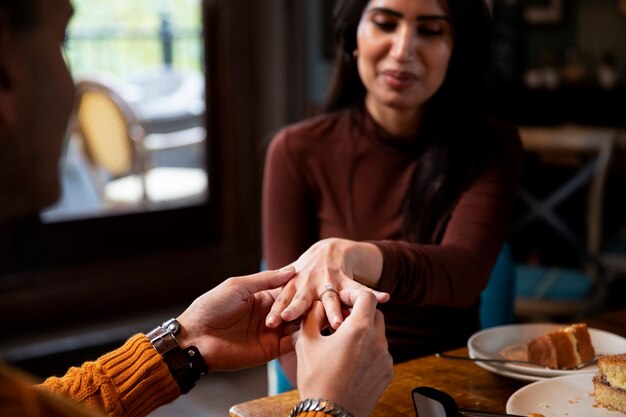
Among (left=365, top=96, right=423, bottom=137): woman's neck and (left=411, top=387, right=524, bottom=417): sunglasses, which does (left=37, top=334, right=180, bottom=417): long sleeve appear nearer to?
(left=411, top=387, right=524, bottom=417): sunglasses

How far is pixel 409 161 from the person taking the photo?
1963mm

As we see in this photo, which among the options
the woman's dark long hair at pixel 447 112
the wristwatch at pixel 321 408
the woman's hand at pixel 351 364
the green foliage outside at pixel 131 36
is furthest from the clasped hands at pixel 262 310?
the green foliage outside at pixel 131 36

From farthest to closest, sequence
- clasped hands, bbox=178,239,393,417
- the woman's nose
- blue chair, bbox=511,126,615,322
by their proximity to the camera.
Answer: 1. blue chair, bbox=511,126,615,322
2. the woman's nose
3. clasped hands, bbox=178,239,393,417

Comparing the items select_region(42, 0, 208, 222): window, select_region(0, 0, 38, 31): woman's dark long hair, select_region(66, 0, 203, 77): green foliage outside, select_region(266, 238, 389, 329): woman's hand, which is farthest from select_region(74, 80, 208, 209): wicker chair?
select_region(0, 0, 38, 31): woman's dark long hair

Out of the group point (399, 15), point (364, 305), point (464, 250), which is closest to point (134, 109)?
point (399, 15)

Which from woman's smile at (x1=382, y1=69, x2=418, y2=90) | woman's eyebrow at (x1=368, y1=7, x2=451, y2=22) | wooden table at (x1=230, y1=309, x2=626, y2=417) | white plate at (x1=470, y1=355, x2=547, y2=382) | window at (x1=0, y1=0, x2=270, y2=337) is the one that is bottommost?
window at (x1=0, y1=0, x2=270, y2=337)

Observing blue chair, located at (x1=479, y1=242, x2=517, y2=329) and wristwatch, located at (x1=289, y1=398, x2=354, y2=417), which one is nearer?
wristwatch, located at (x1=289, y1=398, x2=354, y2=417)

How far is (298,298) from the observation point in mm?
1352

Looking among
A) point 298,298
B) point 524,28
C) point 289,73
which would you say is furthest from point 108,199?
point 298,298

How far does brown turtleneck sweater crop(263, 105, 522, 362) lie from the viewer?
1826mm

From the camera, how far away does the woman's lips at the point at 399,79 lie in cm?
183

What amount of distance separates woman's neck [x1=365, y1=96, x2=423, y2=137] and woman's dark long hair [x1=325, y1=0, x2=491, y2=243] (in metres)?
0.02

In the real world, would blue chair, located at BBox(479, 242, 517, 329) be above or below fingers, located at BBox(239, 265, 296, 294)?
below

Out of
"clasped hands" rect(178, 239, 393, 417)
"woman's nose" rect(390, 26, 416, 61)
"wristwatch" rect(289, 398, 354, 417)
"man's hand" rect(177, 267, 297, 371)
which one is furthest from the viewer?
"woman's nose" rect(390, 26, 416, 61)
